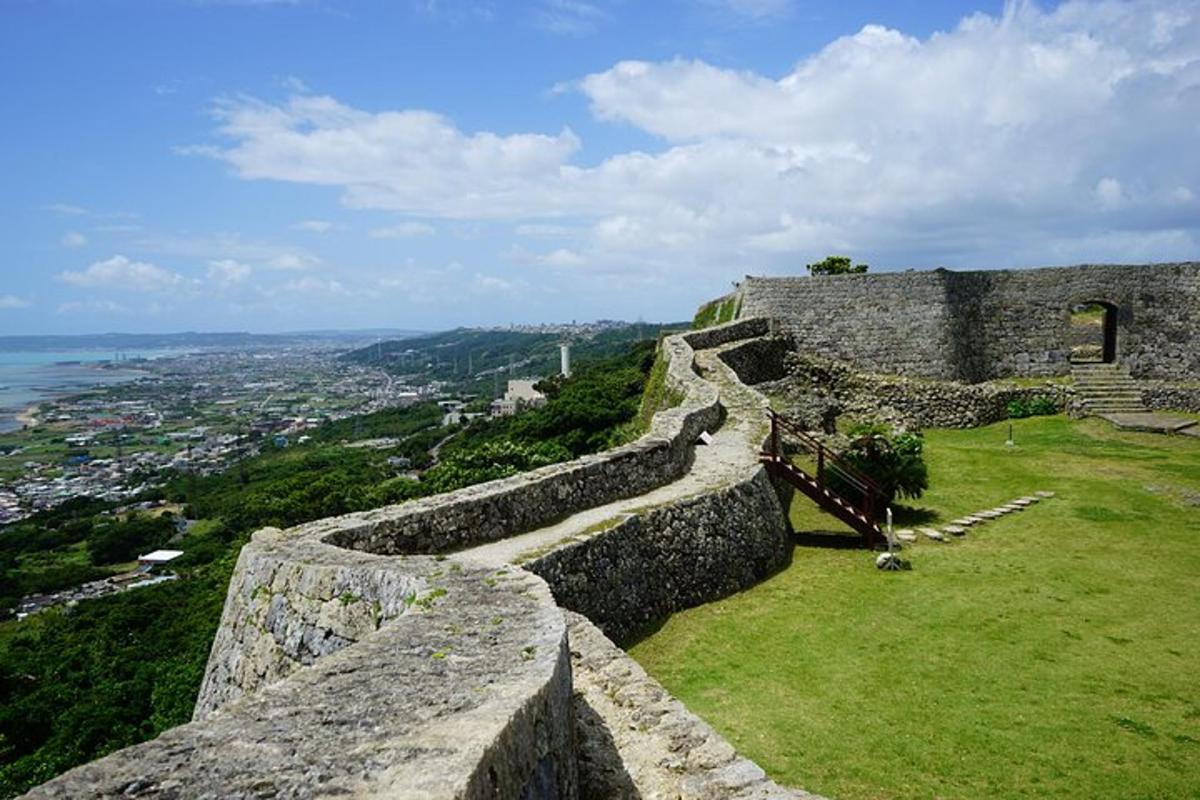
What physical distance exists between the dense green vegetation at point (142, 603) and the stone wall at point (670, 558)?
8.53 meters

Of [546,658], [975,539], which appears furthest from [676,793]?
[975,539]

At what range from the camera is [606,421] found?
2827cm

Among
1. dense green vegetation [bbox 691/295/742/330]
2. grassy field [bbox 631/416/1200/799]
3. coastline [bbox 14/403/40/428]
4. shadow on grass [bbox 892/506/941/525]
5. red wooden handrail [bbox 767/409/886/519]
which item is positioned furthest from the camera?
coastline [bbox 14/403/40/428]

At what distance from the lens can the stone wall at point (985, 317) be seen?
2572cm

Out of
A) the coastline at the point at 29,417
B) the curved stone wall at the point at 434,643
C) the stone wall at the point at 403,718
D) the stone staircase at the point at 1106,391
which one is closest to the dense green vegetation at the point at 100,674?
the curved stone wall at the point at 434,643

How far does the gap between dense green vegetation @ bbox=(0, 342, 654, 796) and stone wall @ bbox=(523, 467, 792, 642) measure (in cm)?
853

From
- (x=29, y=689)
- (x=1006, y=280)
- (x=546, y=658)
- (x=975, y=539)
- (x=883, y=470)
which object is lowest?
(x=29, y=689)

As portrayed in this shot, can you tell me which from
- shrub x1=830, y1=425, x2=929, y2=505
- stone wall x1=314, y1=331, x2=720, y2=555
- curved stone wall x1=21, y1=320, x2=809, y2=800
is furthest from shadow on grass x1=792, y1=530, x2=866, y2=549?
stone wall x1=314, y1=331, x2=720, y2=555

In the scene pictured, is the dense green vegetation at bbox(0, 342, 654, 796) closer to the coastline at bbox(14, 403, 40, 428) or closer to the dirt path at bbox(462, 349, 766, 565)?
the dirt path at bbox(462, 349, 766, 565)

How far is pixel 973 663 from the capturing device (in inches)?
340

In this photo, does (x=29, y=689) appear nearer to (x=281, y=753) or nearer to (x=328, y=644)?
(x=328, y=644)

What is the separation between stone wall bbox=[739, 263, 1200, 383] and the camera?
1013 inches

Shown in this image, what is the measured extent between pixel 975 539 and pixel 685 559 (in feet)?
20.8

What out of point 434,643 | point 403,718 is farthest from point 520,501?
point 403,718
